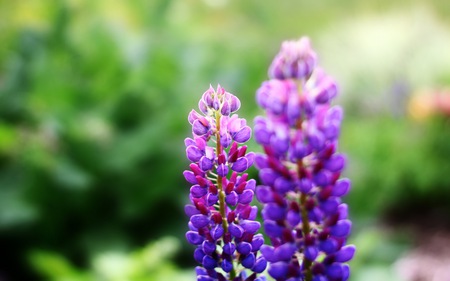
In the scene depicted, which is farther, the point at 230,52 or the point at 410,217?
the point at 410,217

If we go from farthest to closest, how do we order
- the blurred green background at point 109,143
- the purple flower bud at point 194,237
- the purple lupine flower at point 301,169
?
the blurred green background at point 109,143, the purple flower bud at point 194,237, the purple lupine flower at point 301,169

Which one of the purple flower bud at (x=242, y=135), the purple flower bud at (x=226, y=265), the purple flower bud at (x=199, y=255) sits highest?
the purple flower bud at (x=242, y=135)

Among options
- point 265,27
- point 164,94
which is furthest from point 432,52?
point 164,94

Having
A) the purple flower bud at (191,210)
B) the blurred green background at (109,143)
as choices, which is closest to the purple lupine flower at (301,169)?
the purple flower bud at (191,210)

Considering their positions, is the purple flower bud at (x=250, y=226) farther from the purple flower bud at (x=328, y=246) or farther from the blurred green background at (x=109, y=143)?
the blurred green background at (x=109, y=143)

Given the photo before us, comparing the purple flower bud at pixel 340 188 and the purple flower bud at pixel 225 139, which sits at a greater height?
the purple flower bud at pixel 225 139

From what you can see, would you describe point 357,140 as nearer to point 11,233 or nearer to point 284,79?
point 11,233

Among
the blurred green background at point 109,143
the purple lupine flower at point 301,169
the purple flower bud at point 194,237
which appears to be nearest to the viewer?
the purple lupine flower at point 301,169

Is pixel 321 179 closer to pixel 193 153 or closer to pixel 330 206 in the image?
pixel 330 206
